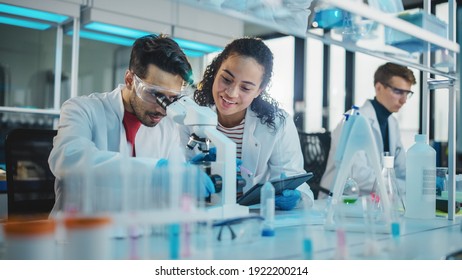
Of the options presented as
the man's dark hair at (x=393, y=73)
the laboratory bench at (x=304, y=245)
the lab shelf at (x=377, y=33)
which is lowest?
the laboratory bench at (x=304, y=245)

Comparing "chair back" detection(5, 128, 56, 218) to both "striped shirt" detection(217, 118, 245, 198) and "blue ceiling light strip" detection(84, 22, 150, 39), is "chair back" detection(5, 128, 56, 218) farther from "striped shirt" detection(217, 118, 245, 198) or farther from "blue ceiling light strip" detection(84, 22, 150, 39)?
"blue ceiling light strip" detection(84, 22, 150, 39)

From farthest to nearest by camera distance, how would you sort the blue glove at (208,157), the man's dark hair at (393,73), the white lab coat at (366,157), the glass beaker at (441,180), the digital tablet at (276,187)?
the man's dark hair at (393,73)
the white lab coat at (366,157)
the glass beaker at (441,180)
the digital tablet at (276,187)
the blue glove at (208,157)

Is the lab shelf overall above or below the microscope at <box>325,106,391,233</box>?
above

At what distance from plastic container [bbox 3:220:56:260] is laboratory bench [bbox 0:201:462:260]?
1 centimetres

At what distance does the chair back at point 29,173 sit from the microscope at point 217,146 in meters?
0.68

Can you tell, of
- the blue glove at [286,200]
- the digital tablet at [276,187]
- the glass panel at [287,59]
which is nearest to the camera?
the digital tablet at [276,187]

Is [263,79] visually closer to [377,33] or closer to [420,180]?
[377,33]

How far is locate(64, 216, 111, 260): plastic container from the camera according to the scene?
0.80 m

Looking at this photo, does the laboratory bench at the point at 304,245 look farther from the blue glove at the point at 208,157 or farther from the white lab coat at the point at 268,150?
the white lab coat at the point at 268,150

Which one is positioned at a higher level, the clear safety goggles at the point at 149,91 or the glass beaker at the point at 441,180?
the clear safety goggles at the point at 149,91

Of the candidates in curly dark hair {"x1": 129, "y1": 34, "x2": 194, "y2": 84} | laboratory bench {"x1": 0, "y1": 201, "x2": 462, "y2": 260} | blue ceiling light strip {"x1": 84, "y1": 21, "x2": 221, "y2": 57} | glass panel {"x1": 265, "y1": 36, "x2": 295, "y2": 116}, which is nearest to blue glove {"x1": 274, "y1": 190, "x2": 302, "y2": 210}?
laboratory bench {"x1": 0, "y1": 201, "x2": 462, "y2": 260}

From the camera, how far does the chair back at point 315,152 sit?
308 cm

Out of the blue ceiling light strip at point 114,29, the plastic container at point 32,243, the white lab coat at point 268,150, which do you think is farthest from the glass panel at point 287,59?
the plastic container at point 32,243

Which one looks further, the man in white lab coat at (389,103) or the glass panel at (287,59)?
the glass panel at (287,59)
